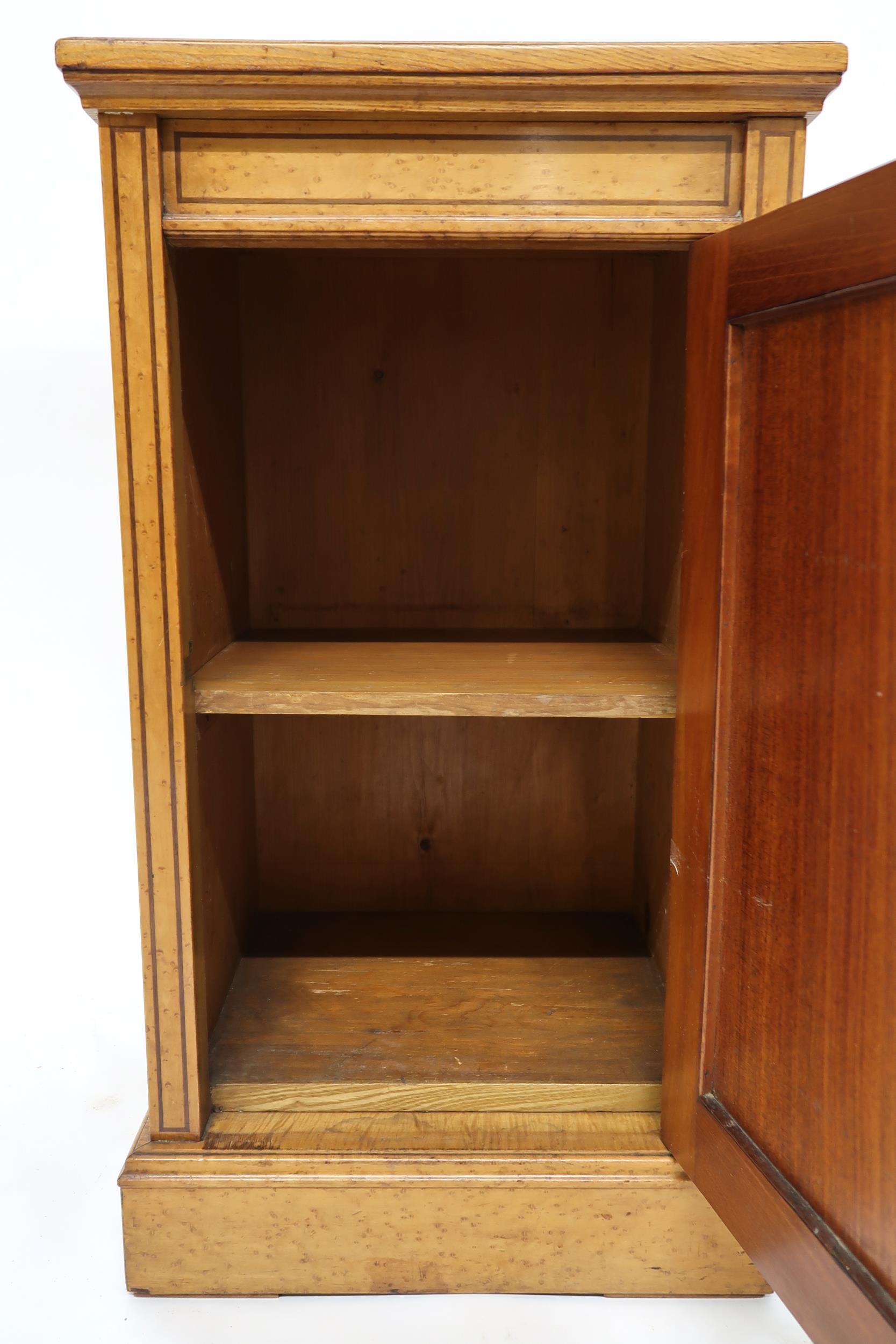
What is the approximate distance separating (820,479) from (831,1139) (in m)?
0.71

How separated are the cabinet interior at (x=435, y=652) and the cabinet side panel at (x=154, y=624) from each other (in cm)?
15

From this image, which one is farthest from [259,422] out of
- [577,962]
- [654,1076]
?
[654,1076]

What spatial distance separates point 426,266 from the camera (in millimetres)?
2244

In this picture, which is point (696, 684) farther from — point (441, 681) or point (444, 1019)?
point (444, 1019)

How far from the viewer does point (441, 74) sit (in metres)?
1.45

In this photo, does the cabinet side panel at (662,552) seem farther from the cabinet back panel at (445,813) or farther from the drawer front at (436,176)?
the drawer front at (436,176)

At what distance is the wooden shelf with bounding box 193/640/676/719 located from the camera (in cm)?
168

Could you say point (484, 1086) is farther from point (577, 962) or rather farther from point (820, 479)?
point (820, 479)

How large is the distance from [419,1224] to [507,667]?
0.85m

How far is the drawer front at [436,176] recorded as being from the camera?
151cm

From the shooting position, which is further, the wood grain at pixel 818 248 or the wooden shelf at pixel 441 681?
the wooden shelf at pixel 441 681

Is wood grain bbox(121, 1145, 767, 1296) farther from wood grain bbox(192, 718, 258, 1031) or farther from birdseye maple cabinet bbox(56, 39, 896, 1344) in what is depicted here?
wood grain bbox(192, 718, 258, 1031)

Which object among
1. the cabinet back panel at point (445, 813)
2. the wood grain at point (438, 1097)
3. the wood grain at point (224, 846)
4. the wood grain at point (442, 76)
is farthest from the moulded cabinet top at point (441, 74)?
the wood grain at point (438, 1097)

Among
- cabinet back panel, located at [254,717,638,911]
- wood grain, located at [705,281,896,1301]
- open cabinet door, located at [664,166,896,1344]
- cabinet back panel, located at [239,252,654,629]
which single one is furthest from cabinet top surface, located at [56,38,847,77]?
cabinet back panel, located at [254,717,638,911]
